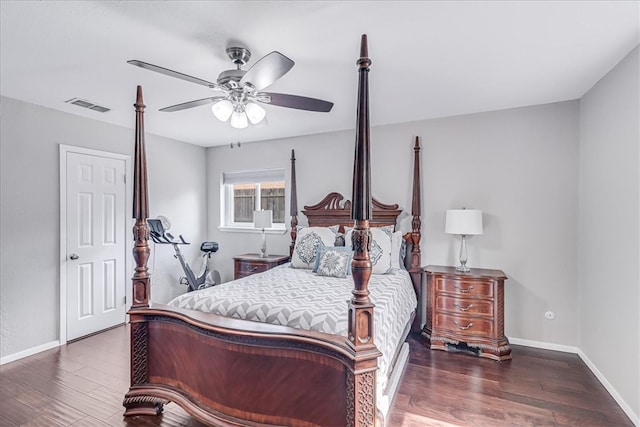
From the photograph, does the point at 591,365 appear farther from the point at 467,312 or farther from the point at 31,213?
the point at 31,213

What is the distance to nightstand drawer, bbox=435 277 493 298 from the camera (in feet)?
10.3

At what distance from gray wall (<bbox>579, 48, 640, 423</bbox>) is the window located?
3.50 m

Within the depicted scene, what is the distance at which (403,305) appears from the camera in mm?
2852

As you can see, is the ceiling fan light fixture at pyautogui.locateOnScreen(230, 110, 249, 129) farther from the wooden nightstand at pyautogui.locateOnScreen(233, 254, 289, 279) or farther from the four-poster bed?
the wooden nightstand at pyautogui.locateOnScreen(233, 254, 289, 279)

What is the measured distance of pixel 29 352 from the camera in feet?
10.4

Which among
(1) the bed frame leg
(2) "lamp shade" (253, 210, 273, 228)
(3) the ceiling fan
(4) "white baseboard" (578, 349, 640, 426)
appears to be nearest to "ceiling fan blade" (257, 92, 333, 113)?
(3) the ceiling fan

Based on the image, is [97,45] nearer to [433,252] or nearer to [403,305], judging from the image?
[403,305]

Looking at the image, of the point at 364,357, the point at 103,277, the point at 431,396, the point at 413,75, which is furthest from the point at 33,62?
the point at 431,396

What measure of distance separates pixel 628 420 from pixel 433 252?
1990 millimetres

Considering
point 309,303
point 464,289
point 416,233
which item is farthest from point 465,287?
point 309,303

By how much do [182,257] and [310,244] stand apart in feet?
6.58

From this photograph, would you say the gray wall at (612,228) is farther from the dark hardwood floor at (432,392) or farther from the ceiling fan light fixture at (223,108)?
the ceiling fan light fixture at (223,108)

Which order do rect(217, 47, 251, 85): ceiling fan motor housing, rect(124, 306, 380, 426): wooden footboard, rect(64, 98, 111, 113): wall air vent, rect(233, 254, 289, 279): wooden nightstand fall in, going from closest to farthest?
rect(124, 306, 380, 426): wooden footboard
rect(217, 47, 251, 85): ceiling fan motor housing
rect(64, 98, 111, 113): wall air vent
rect(233, 254, 289, 279): wooden nightstand

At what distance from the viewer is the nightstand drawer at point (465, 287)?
10.3 feet
